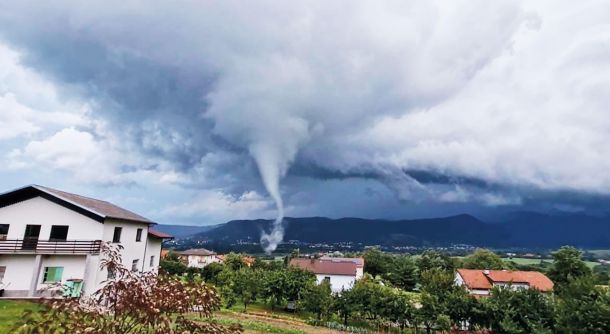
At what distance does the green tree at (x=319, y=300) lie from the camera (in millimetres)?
40156

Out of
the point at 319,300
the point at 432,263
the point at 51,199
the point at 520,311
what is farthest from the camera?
the point at 432,263

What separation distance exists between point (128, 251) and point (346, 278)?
49179mm

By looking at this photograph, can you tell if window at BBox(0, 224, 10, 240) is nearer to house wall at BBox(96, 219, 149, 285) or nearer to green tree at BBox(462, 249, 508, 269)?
house wall at BBox(96, 219, 149, 285)

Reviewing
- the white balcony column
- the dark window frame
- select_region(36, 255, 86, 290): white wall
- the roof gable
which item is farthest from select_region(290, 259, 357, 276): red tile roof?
the white balcony column

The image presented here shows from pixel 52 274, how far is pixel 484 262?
9647cm

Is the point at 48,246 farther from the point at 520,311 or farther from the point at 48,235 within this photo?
the point at 520,311

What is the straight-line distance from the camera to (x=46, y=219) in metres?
30.0

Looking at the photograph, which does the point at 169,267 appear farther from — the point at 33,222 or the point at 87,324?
the point at 87,324

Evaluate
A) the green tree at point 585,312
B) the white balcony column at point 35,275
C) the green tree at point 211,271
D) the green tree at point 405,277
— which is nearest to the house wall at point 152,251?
the white balcony column at point 35,275

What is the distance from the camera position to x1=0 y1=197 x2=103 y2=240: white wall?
29.6 meters

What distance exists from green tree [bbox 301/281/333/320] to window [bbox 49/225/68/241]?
82.1 feet

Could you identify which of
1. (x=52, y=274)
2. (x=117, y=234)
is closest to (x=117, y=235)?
(x=117, y=234)

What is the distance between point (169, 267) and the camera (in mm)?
69062

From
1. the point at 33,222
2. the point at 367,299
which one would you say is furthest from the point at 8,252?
the point at 367,299
